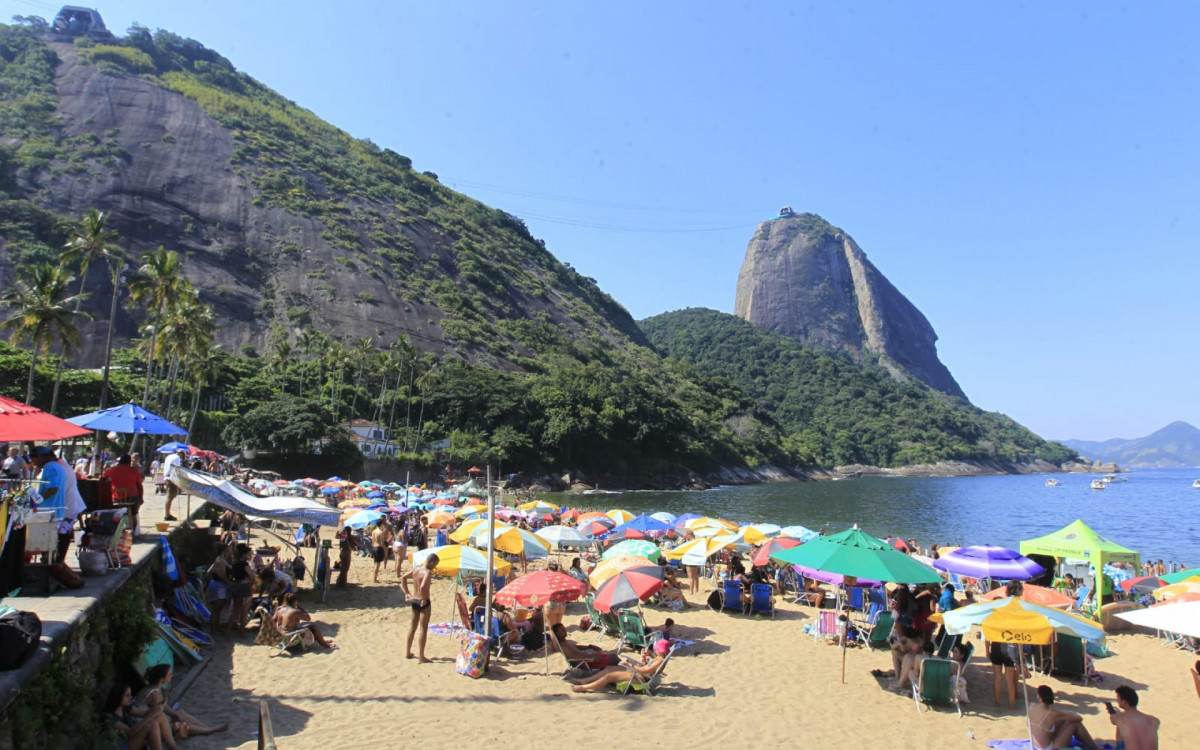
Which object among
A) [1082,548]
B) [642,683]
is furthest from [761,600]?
[1082,548]

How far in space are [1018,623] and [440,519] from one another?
57.3 feet

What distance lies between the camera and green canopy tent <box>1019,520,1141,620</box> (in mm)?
13945

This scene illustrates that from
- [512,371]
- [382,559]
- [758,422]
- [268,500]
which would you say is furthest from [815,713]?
[758,422]

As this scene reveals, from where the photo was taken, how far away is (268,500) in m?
13.3

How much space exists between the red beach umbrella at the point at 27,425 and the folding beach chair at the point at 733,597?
37.7ft

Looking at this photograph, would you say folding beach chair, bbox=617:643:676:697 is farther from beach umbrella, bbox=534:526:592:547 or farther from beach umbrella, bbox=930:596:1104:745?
beach umbrella, bbox=534:526:592:547

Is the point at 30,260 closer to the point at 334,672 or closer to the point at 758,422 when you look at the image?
the point at 334,672

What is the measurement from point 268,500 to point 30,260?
74.3 meters

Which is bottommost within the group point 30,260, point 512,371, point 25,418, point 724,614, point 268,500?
point 724,614

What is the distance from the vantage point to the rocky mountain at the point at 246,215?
80.9 meters

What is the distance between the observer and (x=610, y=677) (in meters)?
8.95

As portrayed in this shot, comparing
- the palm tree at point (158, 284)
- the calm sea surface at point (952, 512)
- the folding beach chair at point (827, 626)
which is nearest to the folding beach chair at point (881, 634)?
the folding beach chair at point (827, 626)

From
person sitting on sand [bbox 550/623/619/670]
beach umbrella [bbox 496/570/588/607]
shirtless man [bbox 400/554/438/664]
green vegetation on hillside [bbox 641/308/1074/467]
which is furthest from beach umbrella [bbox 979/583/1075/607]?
green vegetation on hillside [bbox 641/308/1074/467]

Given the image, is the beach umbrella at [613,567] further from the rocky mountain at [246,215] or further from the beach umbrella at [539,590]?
the rocky mountain at [246,215]
